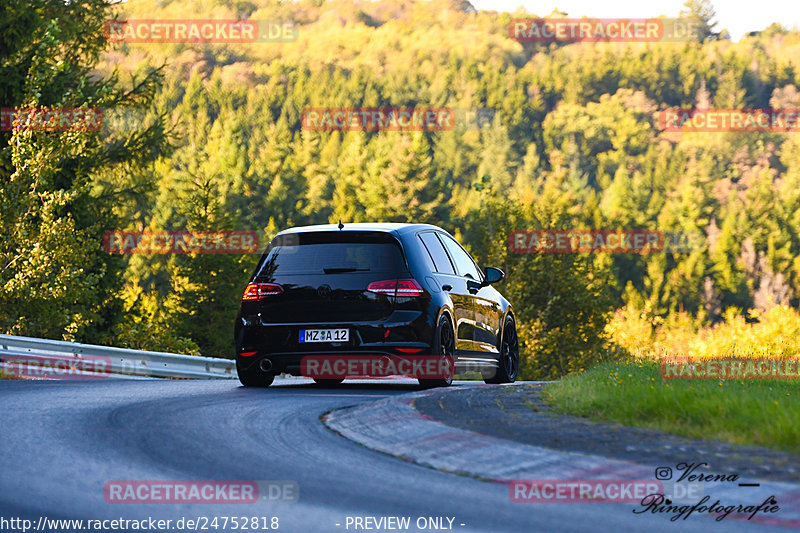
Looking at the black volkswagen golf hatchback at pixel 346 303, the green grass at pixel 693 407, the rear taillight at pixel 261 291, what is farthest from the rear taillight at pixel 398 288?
the green grass at pixel 693 407

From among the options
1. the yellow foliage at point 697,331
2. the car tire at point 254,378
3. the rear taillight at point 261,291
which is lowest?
the yellow foliage at point 697,331

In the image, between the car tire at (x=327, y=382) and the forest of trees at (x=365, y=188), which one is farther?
the forest of trees at (x=365, y=188)

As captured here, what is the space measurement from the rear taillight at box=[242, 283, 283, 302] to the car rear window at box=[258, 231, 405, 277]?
0.13 m

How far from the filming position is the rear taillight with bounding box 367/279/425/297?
1146 centimetres

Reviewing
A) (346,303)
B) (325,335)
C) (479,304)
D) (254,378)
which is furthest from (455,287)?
(254,378)

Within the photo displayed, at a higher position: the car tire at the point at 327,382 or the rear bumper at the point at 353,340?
the rear bumper at the point at 353,340

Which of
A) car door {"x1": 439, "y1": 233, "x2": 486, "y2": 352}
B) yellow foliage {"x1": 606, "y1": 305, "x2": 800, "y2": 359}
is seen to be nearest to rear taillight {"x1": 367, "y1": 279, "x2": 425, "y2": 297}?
car door {"x1": 439, "y1": 233, "x2": 486, "y2": 352}

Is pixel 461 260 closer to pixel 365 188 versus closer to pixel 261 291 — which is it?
pixel 261 291

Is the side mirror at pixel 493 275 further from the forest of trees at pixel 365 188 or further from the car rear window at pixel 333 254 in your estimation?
the forest of trees at pixel 365 188

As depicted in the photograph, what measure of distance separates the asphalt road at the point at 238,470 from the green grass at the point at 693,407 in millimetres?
1842

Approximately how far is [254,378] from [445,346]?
220 centimetres

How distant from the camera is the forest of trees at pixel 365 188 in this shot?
78.8ft

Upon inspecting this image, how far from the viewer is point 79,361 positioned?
14.6 m

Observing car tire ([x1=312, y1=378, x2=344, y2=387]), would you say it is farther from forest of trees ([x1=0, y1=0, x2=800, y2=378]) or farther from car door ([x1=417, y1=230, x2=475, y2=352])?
A: forest of trees ([x1=0, y1=0, x2=800, y2=378])
